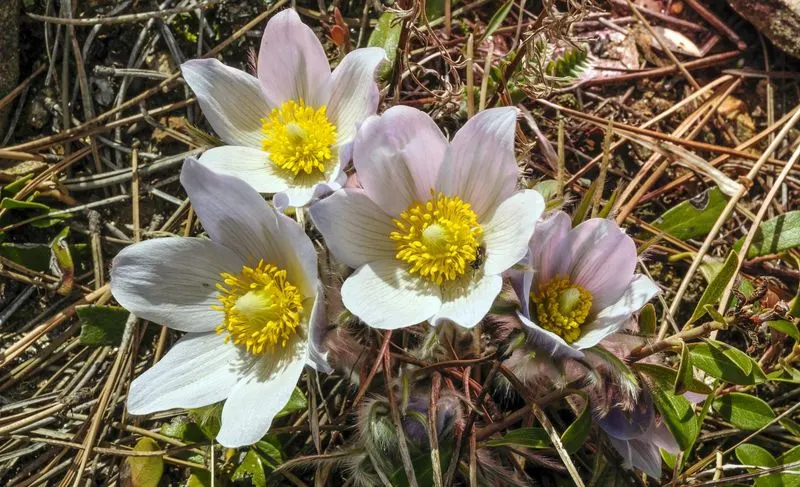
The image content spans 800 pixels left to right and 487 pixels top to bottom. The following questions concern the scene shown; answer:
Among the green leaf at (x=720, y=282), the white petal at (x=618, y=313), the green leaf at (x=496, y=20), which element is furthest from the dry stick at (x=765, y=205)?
the green leaf at (x=496, y=20)

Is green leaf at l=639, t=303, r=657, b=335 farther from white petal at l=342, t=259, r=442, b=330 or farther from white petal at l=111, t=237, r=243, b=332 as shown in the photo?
white petal at l=111, t=237, r=243, b=332

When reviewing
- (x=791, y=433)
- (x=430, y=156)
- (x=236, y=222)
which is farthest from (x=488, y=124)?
(x=791, y=433)

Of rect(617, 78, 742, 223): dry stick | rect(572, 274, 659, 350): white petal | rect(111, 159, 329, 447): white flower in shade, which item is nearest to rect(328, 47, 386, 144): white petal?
rect(111, 159, 329, 447): white flower in shade

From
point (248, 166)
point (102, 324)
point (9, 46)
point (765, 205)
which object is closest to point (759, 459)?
point (765, 205)

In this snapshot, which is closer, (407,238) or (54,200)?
(407,238)

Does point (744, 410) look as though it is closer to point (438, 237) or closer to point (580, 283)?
point (580, 283)

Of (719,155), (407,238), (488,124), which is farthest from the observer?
(719,155)

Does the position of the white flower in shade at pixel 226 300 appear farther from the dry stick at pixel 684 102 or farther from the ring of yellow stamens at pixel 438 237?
the dry stick at pixel 684 102

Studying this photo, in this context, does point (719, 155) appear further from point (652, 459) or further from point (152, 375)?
point (152, 375)
